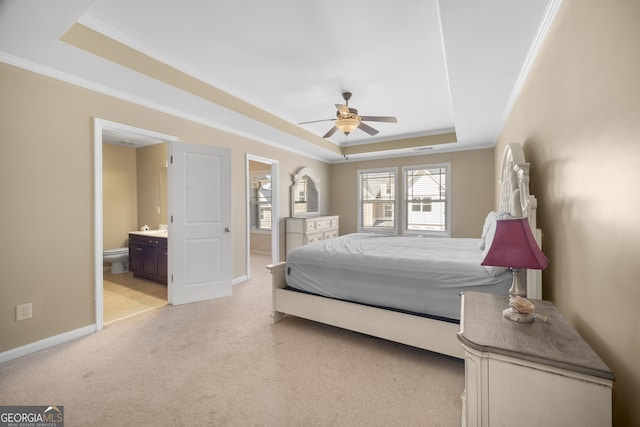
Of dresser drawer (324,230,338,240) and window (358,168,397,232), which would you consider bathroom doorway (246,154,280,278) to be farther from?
window (358,168,397,232)

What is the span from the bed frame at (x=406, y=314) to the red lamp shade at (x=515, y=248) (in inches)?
25.5

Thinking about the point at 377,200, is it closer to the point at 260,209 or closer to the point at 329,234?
the point at 329,234

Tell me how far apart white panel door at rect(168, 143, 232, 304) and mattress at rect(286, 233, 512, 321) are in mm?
1361

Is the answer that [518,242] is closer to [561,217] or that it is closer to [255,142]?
[561,217]

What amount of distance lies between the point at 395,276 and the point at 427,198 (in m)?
4.13

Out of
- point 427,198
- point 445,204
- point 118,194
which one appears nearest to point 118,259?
point 118,194

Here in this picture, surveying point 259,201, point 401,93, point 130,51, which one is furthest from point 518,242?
point 259,201

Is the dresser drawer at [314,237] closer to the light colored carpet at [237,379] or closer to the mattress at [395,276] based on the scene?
the mattress at [395,276]

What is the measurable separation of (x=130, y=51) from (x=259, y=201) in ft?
16.3

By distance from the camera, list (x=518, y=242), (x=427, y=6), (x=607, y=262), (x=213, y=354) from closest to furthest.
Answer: (x=607, y=262), (x=518, y=242), (x=427, y=6), (x=213, y=354)

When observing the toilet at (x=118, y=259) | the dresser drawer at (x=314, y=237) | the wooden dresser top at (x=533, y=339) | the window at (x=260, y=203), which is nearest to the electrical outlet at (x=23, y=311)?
the toilet at (x=118, y=259)

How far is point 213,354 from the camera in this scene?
89.0 inches

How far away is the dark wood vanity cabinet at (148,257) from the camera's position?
4082 mm

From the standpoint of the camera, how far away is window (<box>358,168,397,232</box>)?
6.27m
